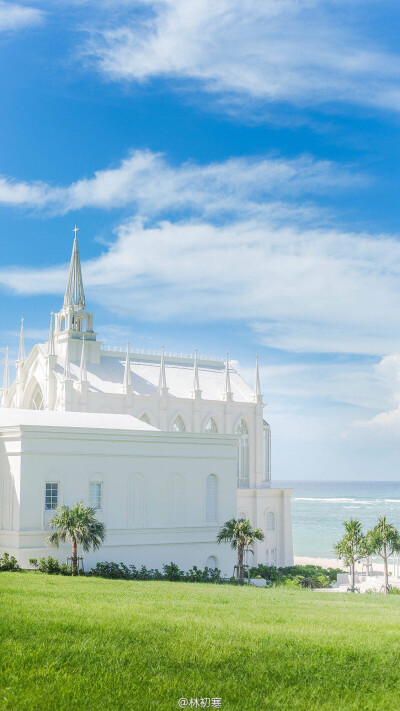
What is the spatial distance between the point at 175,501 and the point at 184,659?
27.9 metres

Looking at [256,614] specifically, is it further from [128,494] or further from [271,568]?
[271,568]

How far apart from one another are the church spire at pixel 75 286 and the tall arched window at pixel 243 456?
15731 mm

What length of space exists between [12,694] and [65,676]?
847 mm

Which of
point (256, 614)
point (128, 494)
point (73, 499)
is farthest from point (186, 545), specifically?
point (256, 614)

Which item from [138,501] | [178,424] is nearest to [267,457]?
[178,424]

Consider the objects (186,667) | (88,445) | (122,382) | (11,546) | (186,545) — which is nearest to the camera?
(186,667)

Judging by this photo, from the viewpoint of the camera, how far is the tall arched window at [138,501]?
36406mm

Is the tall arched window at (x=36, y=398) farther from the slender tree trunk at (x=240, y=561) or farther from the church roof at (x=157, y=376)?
the slender tree trunk at (x=240, y=561)

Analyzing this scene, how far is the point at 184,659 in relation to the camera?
416 inches

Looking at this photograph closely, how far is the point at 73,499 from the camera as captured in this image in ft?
113

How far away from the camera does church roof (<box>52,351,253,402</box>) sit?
191ft

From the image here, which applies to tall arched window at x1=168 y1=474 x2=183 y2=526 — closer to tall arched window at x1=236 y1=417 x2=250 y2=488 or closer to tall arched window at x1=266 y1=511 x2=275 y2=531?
tall arched window at x1=266 y1=511 x2=275 y2=531

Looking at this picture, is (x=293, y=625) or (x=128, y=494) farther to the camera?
(x=128, y=494)

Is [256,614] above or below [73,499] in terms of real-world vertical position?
below
